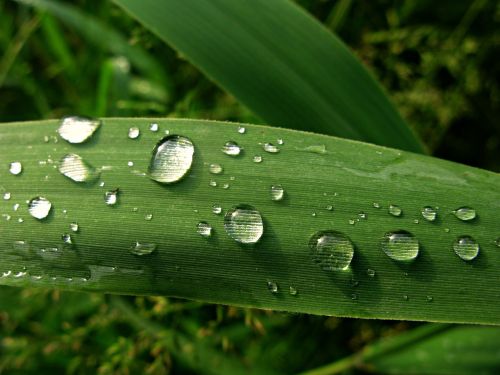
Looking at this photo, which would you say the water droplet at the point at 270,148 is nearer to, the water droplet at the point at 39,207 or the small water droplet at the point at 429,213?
the small water droplet at the point at 429,213

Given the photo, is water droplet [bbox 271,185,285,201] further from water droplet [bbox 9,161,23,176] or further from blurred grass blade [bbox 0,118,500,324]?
water droplet [bbox 9,161,23,176]

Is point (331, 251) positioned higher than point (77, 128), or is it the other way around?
point (77, 128)

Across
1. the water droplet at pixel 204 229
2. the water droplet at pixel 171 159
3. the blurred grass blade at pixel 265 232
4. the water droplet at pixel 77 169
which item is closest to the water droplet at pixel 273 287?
the blurred grass blade at pixel 265 232

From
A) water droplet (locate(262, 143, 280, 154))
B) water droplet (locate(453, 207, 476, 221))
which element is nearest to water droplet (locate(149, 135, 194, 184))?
water droplet (locate(262, 143, 280, 154))

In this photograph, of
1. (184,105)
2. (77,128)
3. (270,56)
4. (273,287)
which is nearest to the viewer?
(273,287)

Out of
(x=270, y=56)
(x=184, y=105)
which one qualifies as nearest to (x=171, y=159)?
(x=270, y=56)

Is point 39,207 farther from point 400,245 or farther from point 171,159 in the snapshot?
point 400,245
